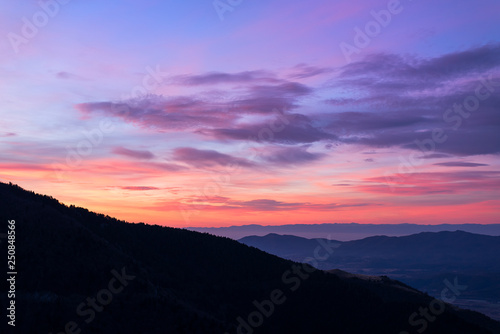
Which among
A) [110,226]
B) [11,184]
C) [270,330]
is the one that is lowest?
[270,330]

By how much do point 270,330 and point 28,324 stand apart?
109ft

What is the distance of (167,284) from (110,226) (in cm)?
1987

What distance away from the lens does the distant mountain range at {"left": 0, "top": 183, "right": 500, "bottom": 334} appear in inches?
1524

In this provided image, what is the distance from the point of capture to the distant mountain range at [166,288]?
38719mm

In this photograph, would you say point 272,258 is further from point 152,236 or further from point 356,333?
point 356,333

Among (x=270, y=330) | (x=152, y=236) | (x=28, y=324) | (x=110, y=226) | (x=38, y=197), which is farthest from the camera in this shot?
(x=152, y=236)

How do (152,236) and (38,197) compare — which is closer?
(38,197)

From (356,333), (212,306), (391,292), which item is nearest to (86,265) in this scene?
(212,306)

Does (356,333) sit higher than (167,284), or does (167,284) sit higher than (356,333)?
(167,284)

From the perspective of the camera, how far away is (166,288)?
5791 centimetres

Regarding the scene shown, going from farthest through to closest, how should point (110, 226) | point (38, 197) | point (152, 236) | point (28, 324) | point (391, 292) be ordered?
point (391, 292), point (152, 236), point (110, 226), point (38, 197), point (28, 324)

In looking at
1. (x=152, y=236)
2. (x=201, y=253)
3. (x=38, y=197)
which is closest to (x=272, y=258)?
(x=201, y=253)

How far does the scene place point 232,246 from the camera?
89.2m

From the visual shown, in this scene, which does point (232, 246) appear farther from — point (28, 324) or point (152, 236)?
point (28, 324)
